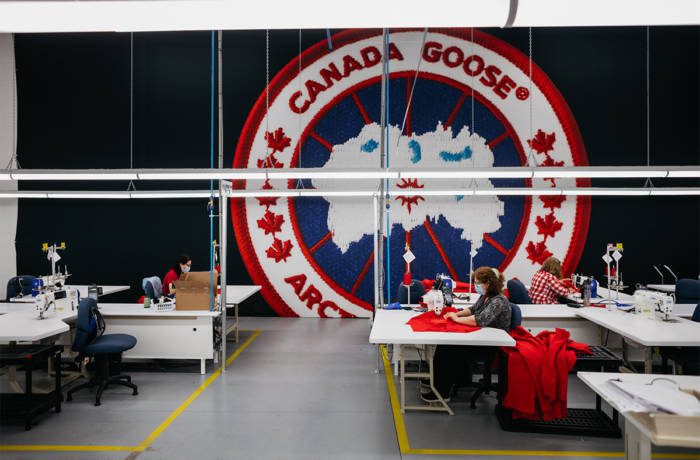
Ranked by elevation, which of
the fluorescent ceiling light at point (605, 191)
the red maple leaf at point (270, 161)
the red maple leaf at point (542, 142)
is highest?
the red maple leaf at point (542, 142)

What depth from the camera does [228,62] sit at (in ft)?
26.4

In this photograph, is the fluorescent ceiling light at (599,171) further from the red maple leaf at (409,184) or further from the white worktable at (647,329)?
the red maple leaf at (409,184)

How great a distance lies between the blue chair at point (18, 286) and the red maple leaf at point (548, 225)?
7.73 metres

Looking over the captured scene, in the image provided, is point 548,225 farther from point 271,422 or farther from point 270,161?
point 271,422

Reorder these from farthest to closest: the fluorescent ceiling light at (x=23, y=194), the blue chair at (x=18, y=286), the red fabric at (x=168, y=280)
Answer: the fluorescent ceiling light at (x=23, y=194) < the blue chair at (x=18, y=286) < the red fabric at (x=168, y=280)

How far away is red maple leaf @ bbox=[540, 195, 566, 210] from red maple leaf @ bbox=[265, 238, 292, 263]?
4327 millimetres

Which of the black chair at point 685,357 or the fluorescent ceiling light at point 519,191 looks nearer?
the black chair at point 685,357

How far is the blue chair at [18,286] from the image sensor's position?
629 cm

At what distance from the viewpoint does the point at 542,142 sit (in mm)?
7773

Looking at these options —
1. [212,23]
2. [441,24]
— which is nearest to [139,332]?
[212,23]

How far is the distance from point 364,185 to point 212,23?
6566mm

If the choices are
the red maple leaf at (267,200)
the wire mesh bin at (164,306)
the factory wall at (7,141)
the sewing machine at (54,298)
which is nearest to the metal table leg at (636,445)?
the wire mesh bin at (164,306)

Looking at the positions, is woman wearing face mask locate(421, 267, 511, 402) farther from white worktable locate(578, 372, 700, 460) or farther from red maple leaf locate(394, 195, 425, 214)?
red maple leaf locate(394, 195, 425, 214)

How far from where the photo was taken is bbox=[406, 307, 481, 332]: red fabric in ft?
12.1
